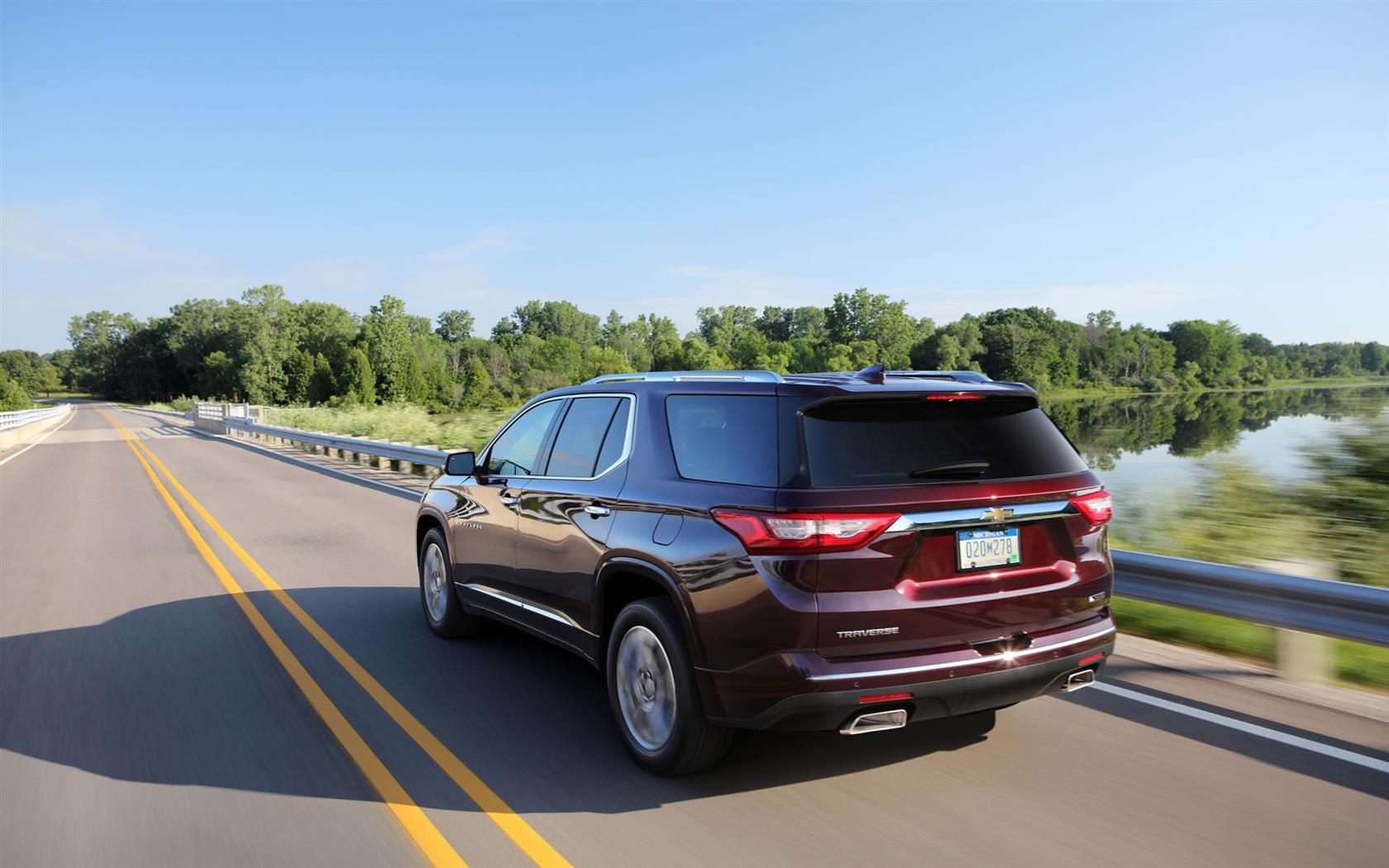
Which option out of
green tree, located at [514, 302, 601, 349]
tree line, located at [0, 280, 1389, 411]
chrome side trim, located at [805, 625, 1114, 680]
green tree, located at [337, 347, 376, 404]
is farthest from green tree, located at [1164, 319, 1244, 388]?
green tree, located at [514, 302, 601, 349]

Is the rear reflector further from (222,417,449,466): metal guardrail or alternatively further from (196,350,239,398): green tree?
(196,350,239,398): green tree

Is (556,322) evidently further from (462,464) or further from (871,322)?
(462,464)

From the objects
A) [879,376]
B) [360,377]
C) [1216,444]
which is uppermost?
[360,377]

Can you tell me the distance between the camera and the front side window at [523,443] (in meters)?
5.74

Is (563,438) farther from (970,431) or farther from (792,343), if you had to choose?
(792,343)

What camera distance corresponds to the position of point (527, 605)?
5.50 meters

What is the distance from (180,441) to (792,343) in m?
111

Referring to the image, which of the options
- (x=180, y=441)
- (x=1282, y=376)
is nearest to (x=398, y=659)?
(x=1282, y=376)

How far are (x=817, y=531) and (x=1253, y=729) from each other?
105 inches

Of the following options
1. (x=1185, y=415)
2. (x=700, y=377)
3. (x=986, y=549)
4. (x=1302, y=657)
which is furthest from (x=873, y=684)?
(x=1185, y=415)

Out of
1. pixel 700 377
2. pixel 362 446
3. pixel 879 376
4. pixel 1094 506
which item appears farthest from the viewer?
pixel 362 446

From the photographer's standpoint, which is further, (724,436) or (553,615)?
(553,615)

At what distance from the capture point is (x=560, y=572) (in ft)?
16.6

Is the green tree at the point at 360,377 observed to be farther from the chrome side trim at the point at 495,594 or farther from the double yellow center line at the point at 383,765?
the chrome side trim at the point at 495,594
